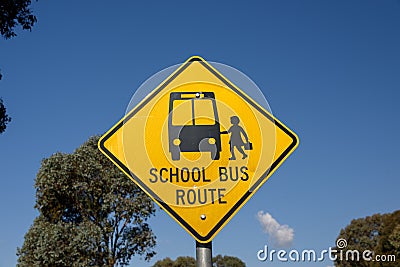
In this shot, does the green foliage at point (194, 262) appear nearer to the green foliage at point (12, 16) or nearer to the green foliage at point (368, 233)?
the green foliage at point (368, 233)

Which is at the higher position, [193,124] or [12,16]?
[12,16]

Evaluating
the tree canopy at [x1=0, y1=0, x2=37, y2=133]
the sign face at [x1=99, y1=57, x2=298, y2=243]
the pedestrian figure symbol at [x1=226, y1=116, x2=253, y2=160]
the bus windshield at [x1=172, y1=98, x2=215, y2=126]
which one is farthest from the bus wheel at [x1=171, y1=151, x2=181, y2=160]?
the tree canopy at [x1=0, y1=0, x2=37, y2=133]

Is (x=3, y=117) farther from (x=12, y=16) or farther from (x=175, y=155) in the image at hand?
(x=175, y=155)

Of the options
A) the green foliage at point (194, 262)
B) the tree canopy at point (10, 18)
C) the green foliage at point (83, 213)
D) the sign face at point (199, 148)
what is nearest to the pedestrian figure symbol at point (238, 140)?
the sign face at point (199, 148)

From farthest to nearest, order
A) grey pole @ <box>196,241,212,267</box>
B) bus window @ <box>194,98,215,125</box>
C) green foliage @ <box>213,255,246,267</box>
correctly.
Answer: green foliage @ <box>213,255,246,267</box> → bus window @ <box>194,98,215,125</box> → grey pole @ <box>196,241,212,267</box>

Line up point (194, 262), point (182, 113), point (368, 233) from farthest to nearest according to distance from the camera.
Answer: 1. point (194, 262)
2. point (368, 233)
3. point (182, 113)

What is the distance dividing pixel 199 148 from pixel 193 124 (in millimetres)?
149

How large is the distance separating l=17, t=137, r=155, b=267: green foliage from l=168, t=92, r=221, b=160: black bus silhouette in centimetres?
2110

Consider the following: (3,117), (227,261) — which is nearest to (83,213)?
(3,117)

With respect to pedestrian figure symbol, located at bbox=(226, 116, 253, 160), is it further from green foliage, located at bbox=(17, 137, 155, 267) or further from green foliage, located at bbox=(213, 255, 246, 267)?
green foliage, located at bbox=(213, 255, 246, 267)

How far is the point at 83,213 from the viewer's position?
24734mm

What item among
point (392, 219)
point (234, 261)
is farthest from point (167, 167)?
point (234, 261)

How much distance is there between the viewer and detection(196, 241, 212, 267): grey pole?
96.5 inches

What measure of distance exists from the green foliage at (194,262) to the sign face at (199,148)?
129ft
